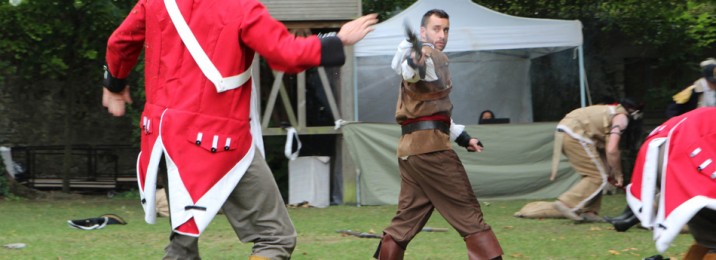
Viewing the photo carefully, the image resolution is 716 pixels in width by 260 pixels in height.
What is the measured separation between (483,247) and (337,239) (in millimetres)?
3745

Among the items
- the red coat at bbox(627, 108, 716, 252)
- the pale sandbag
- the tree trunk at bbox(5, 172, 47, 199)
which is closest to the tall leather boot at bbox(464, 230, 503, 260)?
the red coat at bbox(627, 108, 716, 252)

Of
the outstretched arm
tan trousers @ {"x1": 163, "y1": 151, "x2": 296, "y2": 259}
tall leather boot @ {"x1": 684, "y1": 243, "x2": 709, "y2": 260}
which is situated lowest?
the outstretched arm

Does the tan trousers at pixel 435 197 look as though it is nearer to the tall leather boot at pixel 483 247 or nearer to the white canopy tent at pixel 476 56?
the tall leather boot at pixel 483 247

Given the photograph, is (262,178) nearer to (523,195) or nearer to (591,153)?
(591,153)

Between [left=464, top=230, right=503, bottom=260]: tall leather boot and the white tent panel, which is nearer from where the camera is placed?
[left=464, top=230, right=503, bottom=260]: tall leather boot

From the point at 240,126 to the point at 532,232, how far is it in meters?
5.99

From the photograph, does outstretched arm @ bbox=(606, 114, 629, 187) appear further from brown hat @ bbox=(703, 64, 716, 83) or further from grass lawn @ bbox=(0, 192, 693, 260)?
brown hat @ bbox=(703, 64, 716, 83)

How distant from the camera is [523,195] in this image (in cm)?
1465

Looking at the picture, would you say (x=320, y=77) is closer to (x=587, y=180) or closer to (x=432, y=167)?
(x=587, y=180)

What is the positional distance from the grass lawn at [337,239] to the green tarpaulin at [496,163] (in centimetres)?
115

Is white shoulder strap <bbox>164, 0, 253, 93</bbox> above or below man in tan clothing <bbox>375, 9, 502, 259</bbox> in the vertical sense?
above

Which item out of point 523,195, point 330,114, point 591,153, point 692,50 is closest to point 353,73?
point 330,114

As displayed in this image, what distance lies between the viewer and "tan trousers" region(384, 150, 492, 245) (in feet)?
20.0

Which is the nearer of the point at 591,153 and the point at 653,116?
the point at 591,153
